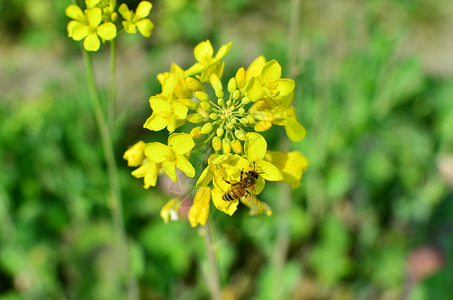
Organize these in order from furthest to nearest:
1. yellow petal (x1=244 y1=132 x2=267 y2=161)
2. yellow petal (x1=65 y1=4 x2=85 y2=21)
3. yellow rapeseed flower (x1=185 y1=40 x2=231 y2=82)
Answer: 1. yellow petal (x1=65 y1=4 x2=85 y2=21)
2. yellow rapeseed flower (x1=185 y1=40 x2=231 y2=82)
3. yellow petal (x1=244 y1=132 x2=267 y2=161)

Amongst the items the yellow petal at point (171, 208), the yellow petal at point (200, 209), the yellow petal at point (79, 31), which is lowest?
the yellow petal at point (171, 208)

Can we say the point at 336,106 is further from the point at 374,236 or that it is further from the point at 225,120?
the point at 225,120

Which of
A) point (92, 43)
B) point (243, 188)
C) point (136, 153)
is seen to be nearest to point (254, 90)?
point (243, 188)

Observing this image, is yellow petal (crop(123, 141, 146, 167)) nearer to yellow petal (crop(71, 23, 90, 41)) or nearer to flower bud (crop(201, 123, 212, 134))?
flower bud (crop(201, 123, 212, 134))

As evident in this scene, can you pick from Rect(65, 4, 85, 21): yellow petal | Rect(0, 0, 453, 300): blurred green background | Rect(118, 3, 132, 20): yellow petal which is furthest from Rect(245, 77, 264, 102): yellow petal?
Rect(0, 0, 453, 300): blurred green background

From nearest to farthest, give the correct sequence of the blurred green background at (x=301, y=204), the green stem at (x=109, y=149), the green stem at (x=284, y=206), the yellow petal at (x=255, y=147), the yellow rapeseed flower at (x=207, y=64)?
the yellow petal at (x=255, y=147), the yellow rapeseed flower at (x=207, y=64), the green stem at (x=109, y=149), the green stem at (x=284, y=206), the blurred green background at (x=301, y=204)

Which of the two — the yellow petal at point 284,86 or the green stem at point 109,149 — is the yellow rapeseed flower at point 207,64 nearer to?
the yellow petal at point 284,86

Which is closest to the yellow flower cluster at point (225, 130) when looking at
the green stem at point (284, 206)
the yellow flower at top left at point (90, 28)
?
the yellow flower at top left at point (90, 28)
